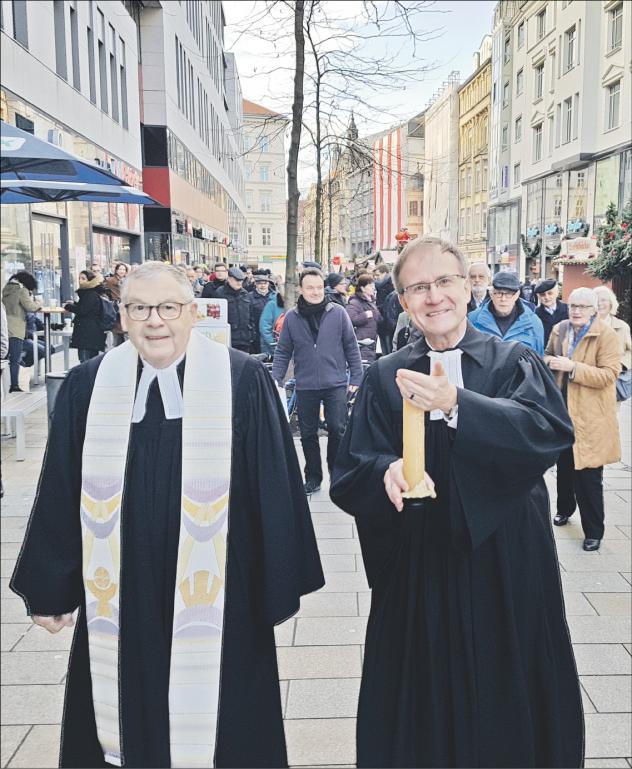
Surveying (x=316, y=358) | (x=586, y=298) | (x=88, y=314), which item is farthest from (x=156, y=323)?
(x=88, y=314)

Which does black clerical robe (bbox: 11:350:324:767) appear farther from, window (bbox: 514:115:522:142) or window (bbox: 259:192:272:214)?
window (bbox: 259:192:272:214)

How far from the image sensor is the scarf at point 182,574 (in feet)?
7.79

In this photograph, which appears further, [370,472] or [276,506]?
[276,506]

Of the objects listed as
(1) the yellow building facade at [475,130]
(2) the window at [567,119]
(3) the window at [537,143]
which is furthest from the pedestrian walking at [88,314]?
(3) the window at [537,143]

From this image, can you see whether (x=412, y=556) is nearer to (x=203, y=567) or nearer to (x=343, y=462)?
(x=343, y=462)

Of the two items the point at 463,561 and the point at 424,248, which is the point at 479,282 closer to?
the point at 424,248

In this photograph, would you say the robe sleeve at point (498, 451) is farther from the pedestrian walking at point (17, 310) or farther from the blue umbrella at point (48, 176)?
the pedestrian walking at point (17, 310)

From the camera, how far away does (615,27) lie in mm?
26344

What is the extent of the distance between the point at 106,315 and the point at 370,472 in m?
9.48

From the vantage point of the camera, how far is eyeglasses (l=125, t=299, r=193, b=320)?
94.2 inches

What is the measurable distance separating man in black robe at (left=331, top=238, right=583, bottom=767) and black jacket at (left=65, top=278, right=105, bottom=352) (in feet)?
30.3

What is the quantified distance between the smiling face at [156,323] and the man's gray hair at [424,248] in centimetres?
73

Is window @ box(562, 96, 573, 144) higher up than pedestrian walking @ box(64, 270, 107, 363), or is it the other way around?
window @ box(562, 96, 573, 144)

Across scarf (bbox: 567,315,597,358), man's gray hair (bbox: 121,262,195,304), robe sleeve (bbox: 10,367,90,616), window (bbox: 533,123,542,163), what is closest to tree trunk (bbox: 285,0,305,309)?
scarf (bbox: 567,315,597,358)
